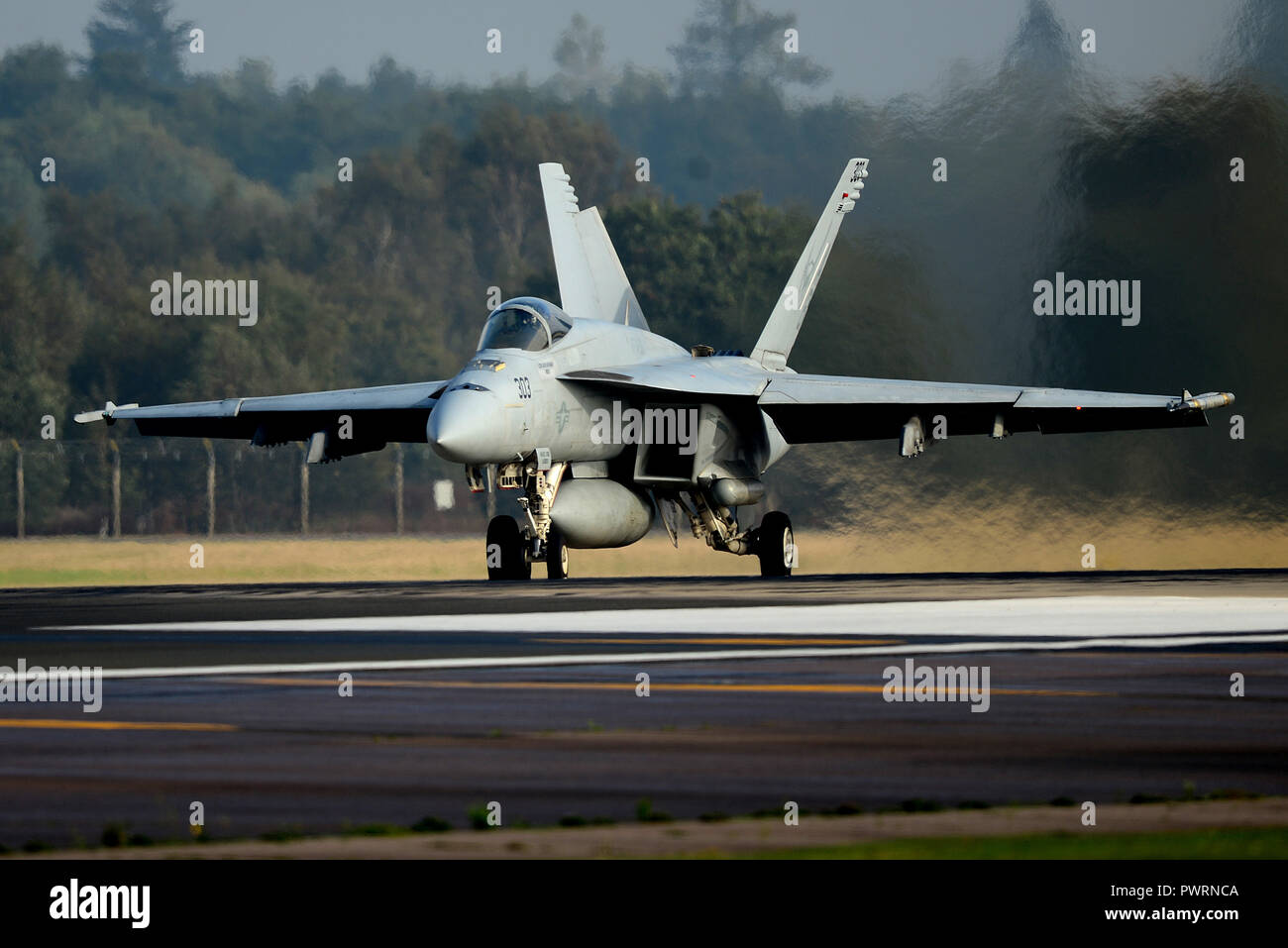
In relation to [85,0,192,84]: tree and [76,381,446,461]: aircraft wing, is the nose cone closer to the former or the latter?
[76,381,446,461]: aircraft wing

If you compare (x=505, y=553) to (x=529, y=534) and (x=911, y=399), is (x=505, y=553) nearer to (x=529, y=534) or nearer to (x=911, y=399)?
A: (x=529, y=534)

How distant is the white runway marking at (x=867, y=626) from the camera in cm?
1600

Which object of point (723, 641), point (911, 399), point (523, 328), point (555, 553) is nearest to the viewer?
point (723, 641)

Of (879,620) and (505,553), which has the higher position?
(505,553)

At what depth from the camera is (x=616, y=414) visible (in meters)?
30.1

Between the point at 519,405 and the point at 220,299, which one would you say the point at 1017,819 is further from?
the point at 220,299

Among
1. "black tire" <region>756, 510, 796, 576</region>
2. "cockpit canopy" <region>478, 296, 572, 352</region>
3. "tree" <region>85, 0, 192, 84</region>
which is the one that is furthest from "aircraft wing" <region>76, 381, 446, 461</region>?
"tree" <region>85, 0, 192, 84</region>

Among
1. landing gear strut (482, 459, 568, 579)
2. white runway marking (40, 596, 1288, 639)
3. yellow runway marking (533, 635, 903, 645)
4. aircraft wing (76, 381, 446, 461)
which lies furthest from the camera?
aircraft wing (76, 381, 446, 461)

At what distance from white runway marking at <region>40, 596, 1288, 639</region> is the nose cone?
15.7 feet

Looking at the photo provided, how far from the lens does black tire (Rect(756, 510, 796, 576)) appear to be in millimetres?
31484

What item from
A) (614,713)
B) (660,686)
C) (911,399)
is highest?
(911,399)

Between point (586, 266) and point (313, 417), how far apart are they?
4741mm

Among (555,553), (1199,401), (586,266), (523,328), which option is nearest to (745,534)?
(555,553)

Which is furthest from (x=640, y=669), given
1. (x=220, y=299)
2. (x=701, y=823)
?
(x=220, y=299)
